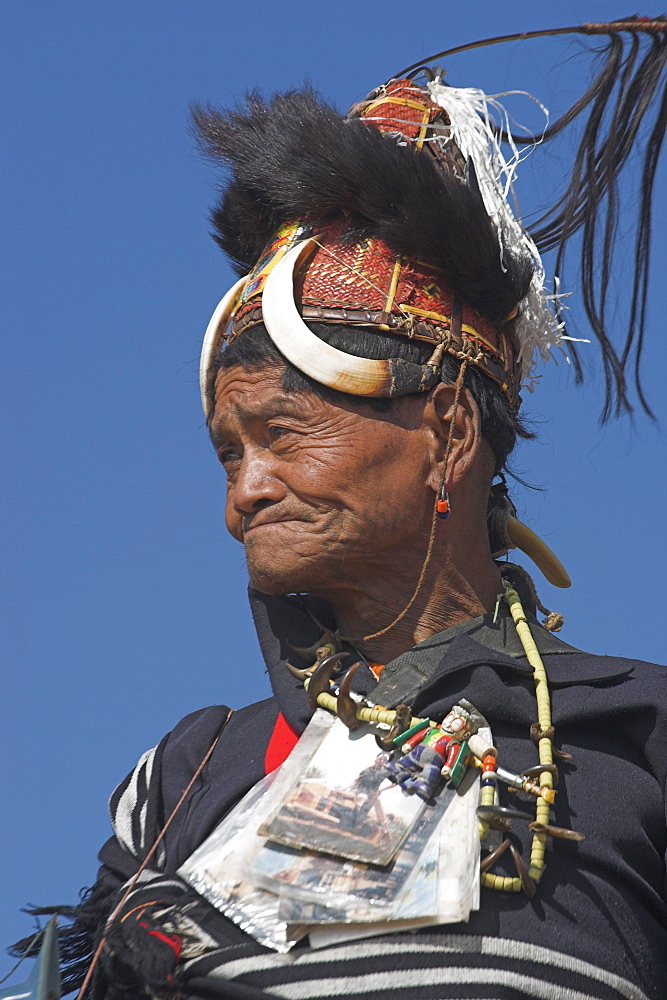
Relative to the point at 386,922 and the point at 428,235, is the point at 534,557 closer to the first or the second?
the point at 428,235

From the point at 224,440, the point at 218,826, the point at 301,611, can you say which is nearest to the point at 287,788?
the point at 218,826

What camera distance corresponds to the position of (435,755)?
3.14 m

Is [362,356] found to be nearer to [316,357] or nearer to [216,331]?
[316,357]

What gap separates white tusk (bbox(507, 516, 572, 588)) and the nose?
2.60 ft

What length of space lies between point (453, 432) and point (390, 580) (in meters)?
0.44

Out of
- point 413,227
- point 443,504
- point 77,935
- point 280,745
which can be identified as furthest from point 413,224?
point 77,935

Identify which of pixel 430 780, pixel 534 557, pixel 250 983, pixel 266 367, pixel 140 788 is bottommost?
pixel 250 983

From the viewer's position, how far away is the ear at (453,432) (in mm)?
3656

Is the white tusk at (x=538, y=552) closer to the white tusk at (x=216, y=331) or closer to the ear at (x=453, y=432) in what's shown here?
the ear at (x=453, y=432)

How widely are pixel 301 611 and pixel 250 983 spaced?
119 cm

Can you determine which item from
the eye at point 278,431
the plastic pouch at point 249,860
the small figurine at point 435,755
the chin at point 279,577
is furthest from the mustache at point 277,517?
the small figurine at point 435,755

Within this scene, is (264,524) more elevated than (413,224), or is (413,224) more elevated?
(413,224)

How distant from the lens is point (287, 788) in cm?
324

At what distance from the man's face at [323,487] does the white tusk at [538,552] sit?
45 cm
